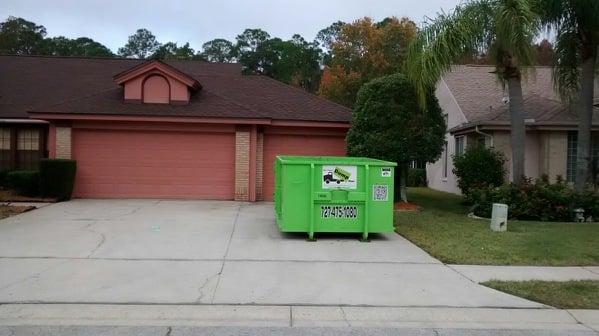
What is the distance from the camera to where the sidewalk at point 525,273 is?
8352 millimetres

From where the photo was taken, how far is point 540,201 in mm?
14969

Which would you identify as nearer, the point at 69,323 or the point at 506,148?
the point at 69,323

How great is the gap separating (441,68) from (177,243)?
829 cm

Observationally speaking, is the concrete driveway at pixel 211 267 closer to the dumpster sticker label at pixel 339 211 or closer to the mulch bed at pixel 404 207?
the dumpster sticker label at pixel 339 211

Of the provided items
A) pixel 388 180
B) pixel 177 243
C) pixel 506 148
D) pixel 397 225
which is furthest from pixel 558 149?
pixel 177 243

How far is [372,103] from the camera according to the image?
54.9 ft

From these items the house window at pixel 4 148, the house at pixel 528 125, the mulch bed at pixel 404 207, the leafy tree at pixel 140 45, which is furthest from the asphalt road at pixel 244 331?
the leafy tree at pixel 140 45

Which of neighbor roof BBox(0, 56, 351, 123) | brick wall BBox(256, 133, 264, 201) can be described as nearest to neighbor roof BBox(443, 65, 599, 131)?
neighbor roof BBox(0, 56, 351, 123)

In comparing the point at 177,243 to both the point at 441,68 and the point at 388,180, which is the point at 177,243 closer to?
the point at 388,180

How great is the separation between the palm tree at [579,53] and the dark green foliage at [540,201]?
570 mm

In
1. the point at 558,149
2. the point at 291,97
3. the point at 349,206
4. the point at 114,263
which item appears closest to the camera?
the point at 114,263

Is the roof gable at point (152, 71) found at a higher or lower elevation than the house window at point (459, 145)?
higher

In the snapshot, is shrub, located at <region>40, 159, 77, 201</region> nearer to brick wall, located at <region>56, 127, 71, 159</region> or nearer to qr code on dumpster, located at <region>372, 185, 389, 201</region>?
brick wall, located at <region>56, 127, 71, 159</region>

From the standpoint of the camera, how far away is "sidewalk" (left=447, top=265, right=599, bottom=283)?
8352 mm
